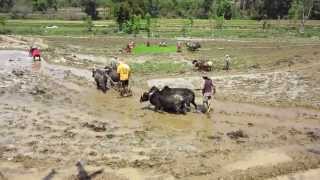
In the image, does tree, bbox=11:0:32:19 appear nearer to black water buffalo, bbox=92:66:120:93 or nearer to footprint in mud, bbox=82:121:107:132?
black water buffalo, bbox=92:66:120:93

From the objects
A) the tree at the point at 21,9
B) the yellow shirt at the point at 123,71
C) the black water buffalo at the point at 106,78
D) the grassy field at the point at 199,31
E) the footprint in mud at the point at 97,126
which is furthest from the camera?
the tree at the point at 21,9

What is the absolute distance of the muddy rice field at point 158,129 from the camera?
12.8m

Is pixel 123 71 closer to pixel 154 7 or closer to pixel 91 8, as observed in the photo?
pixel 91 8

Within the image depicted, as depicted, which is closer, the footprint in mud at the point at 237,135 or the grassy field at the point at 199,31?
the footprint in mud at the point at 237,135

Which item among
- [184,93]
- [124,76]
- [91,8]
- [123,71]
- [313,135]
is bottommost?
[313,135]

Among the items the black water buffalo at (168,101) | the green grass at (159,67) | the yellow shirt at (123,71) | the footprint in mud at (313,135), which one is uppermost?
the yellow shirt at (123,71)

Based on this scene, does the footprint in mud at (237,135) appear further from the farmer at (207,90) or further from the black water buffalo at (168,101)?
the farmer at (207,90)

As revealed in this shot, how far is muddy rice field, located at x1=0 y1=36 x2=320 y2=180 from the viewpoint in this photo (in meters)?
12.8

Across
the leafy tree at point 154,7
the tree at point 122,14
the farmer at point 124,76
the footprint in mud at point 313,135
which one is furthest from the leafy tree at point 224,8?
the footprint in mud at point 313,135

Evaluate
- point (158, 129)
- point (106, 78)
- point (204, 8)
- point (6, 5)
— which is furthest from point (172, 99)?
point (6, 5)

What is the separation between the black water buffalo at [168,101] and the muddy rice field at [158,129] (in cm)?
42

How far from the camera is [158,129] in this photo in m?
16.6

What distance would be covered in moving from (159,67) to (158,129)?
15474 mm

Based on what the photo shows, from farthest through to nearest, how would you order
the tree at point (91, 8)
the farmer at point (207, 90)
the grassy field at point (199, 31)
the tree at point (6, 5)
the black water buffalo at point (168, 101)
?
the tree at point (6, 5) → the tree at point (91, 8) → the grassy field at point (199, 31) → the farmer at point (207, 90) → the black water buffalo at point (168, 101)
